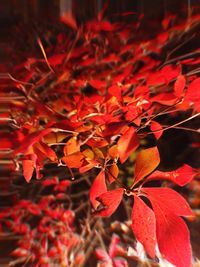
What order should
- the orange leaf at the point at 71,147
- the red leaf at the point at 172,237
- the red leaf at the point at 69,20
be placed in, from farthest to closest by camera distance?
the red leaf at the point at 69,20
the orange leaf at the point at 71,147
the red leaf at the point at 172,237

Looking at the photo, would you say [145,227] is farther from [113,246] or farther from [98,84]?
[98,84]

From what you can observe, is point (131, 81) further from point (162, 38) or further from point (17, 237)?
point (17, 237)

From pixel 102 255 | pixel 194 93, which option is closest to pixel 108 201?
pixel 194 93

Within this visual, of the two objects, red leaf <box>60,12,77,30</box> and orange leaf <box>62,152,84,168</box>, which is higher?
red leaf <box>60,12,77,30</box>

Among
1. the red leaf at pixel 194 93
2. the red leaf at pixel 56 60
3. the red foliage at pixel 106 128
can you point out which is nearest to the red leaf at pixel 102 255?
the red foliage at pixel 106 128

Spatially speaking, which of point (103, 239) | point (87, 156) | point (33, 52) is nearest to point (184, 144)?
point (103, 239)

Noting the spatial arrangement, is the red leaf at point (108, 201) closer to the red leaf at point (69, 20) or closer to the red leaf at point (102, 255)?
the red leaf at point (102, 255)

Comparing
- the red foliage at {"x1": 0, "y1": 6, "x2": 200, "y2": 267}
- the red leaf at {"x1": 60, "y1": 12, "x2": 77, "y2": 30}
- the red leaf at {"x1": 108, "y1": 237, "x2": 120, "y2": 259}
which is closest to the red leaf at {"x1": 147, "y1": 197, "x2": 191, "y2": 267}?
the red foliage at {"x1": 0, "y1": 6, "x2": 200, "y2": 267}

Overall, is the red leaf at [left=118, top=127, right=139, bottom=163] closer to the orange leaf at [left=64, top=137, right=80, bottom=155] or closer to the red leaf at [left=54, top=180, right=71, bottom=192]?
the orange leaf at [left=64, top=137, right=80, bottom=155]
